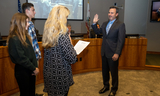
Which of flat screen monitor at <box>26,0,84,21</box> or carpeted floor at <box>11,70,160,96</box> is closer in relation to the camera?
carpeted floor at <box>11,70,160,96</box>

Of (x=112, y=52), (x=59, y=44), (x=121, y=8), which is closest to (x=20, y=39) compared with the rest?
(x=59, y=44)

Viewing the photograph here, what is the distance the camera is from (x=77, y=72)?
11.8ft

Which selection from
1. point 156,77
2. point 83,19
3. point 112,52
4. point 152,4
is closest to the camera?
point 112,52

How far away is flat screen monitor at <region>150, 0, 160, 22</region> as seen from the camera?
5230mm

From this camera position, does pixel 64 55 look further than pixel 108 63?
No

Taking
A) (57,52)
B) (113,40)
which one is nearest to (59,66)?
(57,52)

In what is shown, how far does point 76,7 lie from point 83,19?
58 centimetres

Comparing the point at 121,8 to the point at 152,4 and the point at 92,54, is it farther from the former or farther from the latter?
the point at 92,54

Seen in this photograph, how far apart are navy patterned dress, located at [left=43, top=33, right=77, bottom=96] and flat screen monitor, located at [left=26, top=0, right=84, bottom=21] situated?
3708 millimetres

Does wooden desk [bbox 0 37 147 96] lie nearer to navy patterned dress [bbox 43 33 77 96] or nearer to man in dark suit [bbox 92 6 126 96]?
man in dark suit [bbox 92 6 126 96]

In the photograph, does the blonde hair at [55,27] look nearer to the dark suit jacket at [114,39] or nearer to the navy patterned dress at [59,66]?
the navy patterned dress at [59,66]

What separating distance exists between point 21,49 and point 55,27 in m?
0.48

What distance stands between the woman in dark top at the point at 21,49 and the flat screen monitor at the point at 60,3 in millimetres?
A: 3449

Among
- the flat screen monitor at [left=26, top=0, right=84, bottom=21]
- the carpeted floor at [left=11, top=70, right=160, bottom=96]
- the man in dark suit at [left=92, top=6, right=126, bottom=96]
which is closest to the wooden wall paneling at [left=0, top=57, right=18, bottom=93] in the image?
the carpeted floor at [left=11, top=70, right=160, bottom=96]
